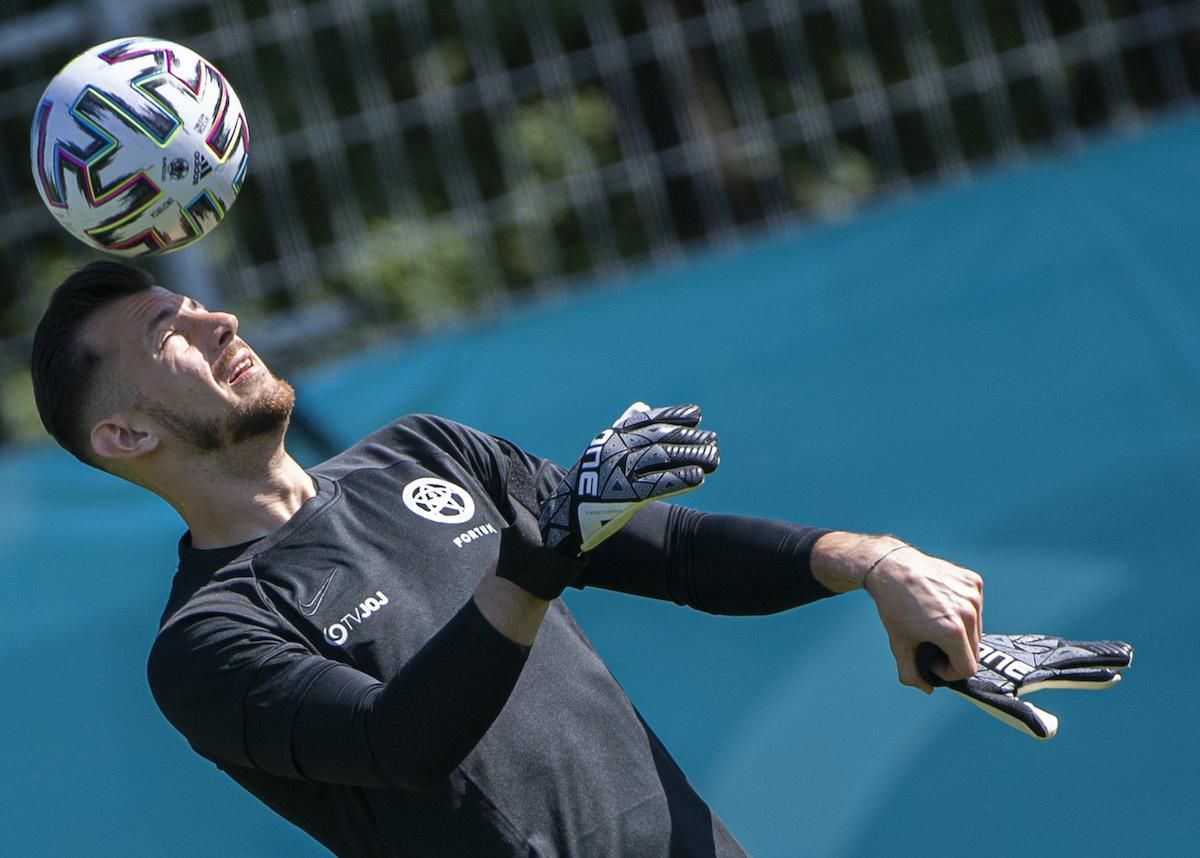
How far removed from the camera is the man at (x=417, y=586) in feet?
6.51

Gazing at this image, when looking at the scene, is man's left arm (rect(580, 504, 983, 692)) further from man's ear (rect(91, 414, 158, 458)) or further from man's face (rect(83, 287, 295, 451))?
man's ear (rect(91, 414, 158, 458))

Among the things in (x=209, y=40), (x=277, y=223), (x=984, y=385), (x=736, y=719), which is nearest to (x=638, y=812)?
(x=736, y=719)

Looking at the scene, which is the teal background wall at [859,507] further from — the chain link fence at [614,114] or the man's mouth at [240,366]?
the man's mouth at [240,366]

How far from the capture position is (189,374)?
2.48 meters

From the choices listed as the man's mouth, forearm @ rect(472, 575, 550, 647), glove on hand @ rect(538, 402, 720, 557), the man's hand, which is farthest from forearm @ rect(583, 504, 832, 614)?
the man's mouth

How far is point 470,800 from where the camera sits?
2.27 m

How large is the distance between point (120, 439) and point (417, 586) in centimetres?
57

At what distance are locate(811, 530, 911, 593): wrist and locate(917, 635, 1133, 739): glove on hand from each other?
0.16 metres

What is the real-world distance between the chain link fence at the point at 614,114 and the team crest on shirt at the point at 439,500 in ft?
6.24

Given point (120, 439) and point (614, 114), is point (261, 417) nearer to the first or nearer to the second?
point (120, 439)

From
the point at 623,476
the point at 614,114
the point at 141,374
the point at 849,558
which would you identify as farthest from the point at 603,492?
the point at 614,114

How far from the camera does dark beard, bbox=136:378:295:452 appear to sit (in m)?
2.46

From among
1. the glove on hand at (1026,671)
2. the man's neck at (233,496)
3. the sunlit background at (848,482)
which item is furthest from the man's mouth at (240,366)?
the sunlit background at (848,482)

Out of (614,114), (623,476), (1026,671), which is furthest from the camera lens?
(614,114)
